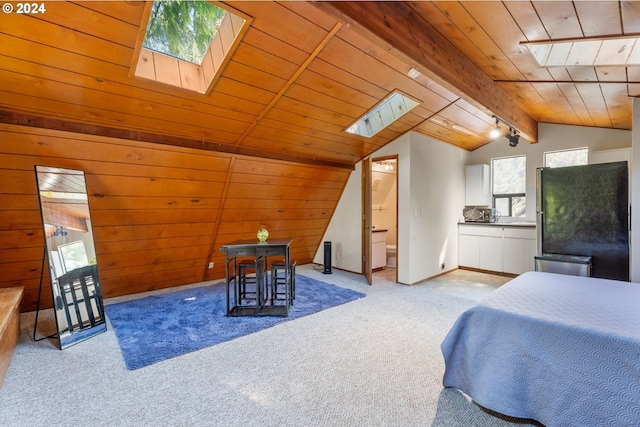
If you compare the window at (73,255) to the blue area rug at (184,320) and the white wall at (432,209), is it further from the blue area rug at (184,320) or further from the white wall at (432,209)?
the white wall at (432,209)

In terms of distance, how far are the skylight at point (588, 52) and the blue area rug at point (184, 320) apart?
3066 mm

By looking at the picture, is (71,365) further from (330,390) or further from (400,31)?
(400,31)

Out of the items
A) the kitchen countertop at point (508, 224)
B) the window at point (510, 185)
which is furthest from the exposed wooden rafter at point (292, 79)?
the window at point (510, 185)

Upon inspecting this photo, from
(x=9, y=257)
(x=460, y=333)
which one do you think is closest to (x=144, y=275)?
(x=9, y=257)

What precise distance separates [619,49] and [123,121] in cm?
397

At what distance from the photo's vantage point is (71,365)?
2172mm

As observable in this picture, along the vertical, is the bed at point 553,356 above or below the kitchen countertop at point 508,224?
below

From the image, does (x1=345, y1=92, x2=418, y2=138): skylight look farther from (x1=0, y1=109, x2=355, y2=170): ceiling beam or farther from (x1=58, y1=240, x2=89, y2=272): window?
(x1=58, y1=240, x2=89, y2=272): window

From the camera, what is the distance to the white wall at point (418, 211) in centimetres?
437

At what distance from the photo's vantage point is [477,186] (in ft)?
17.7

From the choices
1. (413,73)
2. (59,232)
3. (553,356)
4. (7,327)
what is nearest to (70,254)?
(59,232)

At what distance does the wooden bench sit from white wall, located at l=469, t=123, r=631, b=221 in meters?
6.55

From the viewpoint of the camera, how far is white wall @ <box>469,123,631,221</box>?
4141 mm

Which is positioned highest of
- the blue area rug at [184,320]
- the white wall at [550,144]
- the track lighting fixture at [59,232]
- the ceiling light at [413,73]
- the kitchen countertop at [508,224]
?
the ceiling light at [413,73]
